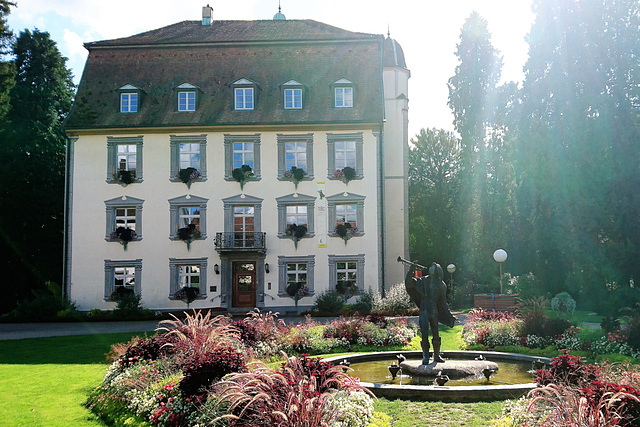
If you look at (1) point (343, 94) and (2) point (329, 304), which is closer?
(2) point (329, 304)

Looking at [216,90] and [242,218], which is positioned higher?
[216,90]

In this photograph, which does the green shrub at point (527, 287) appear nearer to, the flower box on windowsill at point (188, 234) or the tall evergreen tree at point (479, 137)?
the tall evergreen tree at point (479, 137)

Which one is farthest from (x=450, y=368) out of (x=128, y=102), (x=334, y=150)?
(x=128, y=102)

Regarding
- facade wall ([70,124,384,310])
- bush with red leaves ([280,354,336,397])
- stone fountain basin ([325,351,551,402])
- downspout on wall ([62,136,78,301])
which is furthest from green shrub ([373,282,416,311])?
bush with red leaves ([280,354,336,397])

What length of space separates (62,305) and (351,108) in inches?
697

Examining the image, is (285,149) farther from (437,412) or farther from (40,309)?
(437,412)

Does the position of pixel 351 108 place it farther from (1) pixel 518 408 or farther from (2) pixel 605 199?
(1) pixel 518 408

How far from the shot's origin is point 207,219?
104ft

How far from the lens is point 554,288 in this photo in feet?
109

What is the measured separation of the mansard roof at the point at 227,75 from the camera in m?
32.2

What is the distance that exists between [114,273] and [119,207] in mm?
3482

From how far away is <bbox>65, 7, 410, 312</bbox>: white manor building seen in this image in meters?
31.3

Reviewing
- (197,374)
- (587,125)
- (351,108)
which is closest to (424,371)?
(197,374)

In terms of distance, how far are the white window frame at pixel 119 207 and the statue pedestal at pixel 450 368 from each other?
74.9 ft
